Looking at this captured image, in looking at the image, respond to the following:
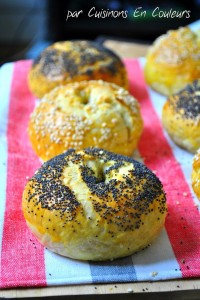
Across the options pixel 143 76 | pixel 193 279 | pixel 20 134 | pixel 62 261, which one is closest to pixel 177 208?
pixel 193 279

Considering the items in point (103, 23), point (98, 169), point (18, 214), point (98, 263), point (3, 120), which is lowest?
point (103, 23)

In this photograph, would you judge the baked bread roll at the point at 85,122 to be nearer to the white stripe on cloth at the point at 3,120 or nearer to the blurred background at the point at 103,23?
the white stripe on cloth at the point at 3,120

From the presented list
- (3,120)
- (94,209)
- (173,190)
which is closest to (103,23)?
(3,120)

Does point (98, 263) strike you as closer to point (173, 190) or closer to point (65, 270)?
point (65, 270)

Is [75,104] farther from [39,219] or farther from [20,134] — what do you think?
[39,219]

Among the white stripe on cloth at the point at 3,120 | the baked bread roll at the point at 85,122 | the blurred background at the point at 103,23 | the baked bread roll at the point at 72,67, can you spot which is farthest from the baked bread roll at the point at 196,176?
the blurred background at the point at 103,23

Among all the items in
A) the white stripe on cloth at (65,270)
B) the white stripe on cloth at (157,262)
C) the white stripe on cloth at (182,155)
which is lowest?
the white stripe on cloth at (182,155)
